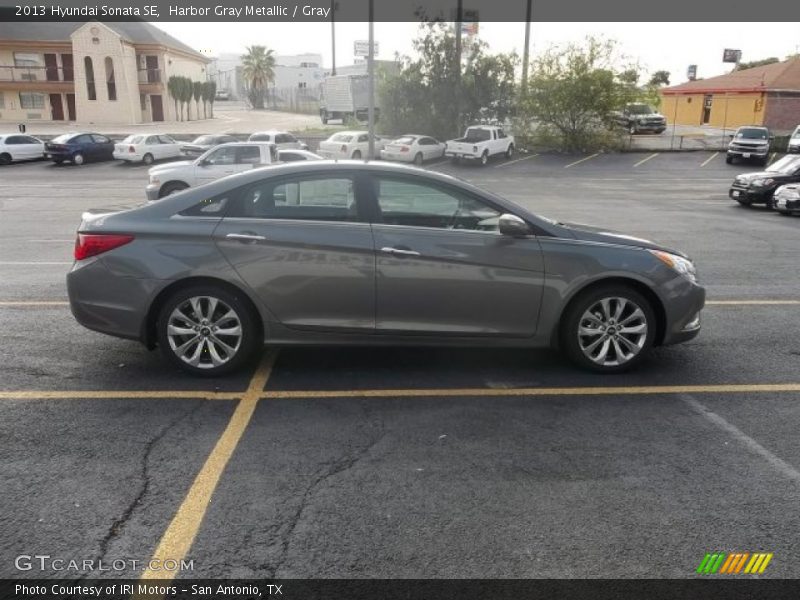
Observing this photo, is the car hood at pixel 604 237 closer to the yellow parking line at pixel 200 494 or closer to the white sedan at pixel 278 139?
the yellow parking line at pixel 200 494

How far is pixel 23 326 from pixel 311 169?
3.25 meters

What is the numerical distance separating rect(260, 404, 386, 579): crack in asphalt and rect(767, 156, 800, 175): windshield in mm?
17407

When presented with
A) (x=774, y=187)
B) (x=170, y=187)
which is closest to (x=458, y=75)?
(x=774, y=187)

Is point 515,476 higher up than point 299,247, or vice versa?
point 299,247

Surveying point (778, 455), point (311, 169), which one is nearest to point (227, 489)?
point (311, 169)

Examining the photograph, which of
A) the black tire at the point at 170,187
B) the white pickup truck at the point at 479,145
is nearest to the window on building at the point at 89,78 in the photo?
the white pickup truck at the point at 479,145

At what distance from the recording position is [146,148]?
3105 centimetres

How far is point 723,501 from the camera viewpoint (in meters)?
3.47

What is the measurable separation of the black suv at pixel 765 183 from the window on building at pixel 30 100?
50502mm

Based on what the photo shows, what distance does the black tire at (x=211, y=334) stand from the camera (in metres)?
4.88

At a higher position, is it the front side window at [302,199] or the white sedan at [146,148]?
the front side window at [302,199]

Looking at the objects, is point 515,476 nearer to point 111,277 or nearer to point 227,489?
point 227,489

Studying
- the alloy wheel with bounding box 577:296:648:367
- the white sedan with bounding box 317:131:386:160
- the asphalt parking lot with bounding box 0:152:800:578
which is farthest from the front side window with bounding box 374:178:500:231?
the white sedan with bounding box 317:131:386:160

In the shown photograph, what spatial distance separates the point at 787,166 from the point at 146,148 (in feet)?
84.9
